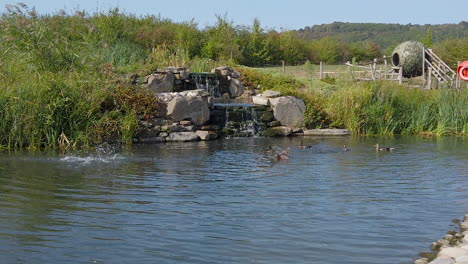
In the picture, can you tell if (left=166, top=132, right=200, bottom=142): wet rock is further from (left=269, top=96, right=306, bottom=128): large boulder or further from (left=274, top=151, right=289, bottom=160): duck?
(left=274, top=151, right=289, bottom=160): duck

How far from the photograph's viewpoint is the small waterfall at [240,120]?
18.7 metres

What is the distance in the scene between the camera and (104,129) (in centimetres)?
1573

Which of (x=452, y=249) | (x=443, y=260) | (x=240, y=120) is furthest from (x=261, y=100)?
(x=443, y=260)

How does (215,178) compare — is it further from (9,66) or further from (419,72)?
(419,72)

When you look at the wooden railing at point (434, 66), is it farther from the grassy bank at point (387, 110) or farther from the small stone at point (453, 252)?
the small stone at point (453, 252)

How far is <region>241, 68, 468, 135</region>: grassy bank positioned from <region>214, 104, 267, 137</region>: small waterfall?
1558 mm

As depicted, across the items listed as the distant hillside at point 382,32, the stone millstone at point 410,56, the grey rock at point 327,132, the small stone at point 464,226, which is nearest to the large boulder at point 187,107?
the grey rock at point 327,132

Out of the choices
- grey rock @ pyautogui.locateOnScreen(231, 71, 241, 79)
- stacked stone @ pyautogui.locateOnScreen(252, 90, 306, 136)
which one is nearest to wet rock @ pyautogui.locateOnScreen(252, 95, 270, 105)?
stacked stone @ pyautogui.locateOnScreen(252, 90, 306, 136)

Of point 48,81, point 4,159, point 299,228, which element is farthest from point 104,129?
point 299,228

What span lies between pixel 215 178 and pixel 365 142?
6.80 m

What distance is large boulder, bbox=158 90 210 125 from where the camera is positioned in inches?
690

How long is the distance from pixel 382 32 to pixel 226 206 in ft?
308

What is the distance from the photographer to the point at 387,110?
746 inches

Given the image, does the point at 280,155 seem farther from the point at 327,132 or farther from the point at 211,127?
the point at 327,132
